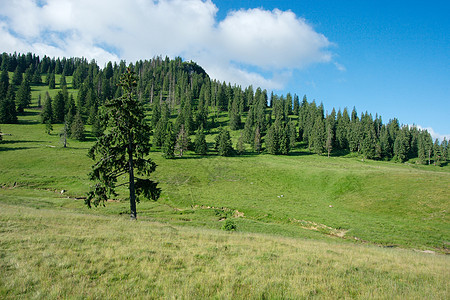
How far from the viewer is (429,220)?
30.7m

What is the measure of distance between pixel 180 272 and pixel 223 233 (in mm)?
11385

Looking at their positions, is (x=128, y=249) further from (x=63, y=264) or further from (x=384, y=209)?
(x=384, y=209)

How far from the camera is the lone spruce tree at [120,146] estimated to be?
1967 cm

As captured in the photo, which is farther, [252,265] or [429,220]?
[429,220]

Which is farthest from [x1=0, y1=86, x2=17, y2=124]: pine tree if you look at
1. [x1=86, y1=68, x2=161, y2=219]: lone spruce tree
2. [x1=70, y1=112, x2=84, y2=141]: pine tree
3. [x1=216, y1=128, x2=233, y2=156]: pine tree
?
[x1=86, y1=68, x2=161, y2=219]: lone spruce tree

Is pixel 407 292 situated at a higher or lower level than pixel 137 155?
lower

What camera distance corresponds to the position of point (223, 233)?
18.8m

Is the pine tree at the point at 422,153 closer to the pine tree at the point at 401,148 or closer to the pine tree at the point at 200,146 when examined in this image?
the pine tree at the point at 401,148

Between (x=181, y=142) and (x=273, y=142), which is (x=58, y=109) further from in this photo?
(x=273, y=142)

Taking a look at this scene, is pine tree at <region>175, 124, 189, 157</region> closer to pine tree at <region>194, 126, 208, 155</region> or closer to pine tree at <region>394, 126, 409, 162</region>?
pine tree at <region>194, 126, 208, 155</region>

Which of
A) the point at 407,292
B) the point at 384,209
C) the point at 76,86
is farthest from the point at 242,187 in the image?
the point at 76,86

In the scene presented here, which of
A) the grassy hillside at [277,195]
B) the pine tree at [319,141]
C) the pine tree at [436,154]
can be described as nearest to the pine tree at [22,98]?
the grassy hillside at [277,195]

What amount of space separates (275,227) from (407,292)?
68.5 feet

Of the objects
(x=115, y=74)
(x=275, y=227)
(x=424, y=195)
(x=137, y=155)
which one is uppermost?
(x=115, y=74)
